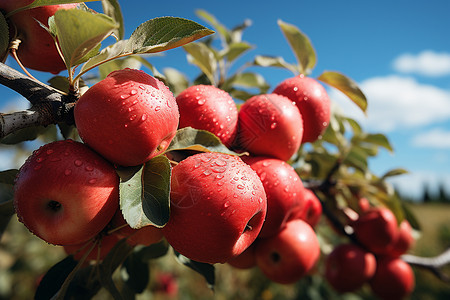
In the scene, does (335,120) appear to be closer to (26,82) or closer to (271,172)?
(271,172)

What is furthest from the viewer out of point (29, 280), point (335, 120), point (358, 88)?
point (29, 280)

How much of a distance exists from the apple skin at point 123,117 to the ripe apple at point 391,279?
1359 mm

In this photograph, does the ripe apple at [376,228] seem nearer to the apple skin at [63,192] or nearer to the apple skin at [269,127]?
the apple skin at [269,127]

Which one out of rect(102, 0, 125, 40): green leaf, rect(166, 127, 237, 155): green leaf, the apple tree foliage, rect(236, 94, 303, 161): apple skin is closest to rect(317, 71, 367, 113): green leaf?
the apple tree foliage

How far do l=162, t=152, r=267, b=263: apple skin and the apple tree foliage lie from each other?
4 cm

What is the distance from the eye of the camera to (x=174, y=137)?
2.12ft

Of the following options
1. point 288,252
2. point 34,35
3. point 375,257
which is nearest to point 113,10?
point 34,35

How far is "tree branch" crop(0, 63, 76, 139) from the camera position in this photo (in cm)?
54

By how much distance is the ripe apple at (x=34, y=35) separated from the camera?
0.66 meters

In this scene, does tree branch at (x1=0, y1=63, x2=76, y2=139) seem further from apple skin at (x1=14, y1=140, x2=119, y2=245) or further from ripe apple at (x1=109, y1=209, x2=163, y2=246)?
ripe apple at (x1=109, y1=209, x2=163, y2=246)

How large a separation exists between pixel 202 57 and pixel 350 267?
1.05 metres

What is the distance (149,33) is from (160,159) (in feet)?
0.75

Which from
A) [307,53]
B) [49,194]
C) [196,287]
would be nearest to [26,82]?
[49,194]

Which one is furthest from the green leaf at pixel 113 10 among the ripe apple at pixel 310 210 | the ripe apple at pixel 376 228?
the ripe apple at pixel 376 228
